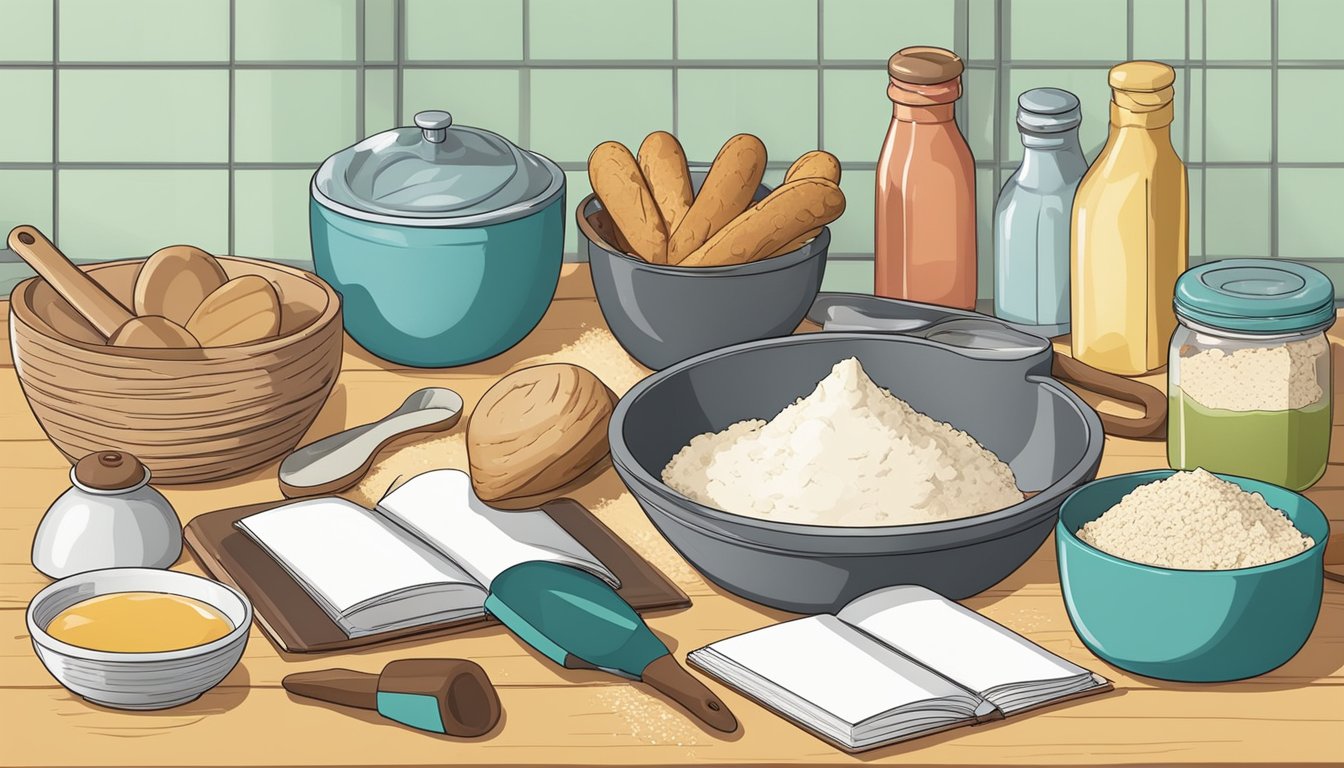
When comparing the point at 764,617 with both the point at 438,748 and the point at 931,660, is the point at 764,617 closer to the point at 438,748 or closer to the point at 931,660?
the point at 931,660

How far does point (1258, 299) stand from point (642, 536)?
1.66 feet

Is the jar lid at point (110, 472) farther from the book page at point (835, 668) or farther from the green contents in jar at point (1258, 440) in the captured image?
the green contents in jar at point (1258, 440)

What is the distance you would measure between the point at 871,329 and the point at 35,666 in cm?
77

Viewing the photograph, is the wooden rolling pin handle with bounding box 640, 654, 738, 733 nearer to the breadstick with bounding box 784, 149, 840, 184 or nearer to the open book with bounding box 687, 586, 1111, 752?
the open book with bounding box 687, 586, 1111, 752

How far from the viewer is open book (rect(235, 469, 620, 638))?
1330 millimetres

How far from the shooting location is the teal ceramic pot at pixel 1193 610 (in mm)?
1188

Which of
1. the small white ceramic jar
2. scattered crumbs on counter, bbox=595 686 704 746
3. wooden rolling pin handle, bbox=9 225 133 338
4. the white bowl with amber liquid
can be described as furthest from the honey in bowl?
wooden rolling pin handle, bbox=9 225 133 338

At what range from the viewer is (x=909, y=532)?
4.19 ft

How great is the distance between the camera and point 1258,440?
1.50 metres

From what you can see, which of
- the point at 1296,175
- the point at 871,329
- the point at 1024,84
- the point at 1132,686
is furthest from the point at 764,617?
the point at 1296,175

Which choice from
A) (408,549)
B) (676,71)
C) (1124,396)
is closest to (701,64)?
(676,71)

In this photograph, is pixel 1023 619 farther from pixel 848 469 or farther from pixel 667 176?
pixel 667 176

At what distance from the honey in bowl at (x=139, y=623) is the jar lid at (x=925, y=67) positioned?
873 mm

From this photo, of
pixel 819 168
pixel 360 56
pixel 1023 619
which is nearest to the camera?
pixel 1023 619
